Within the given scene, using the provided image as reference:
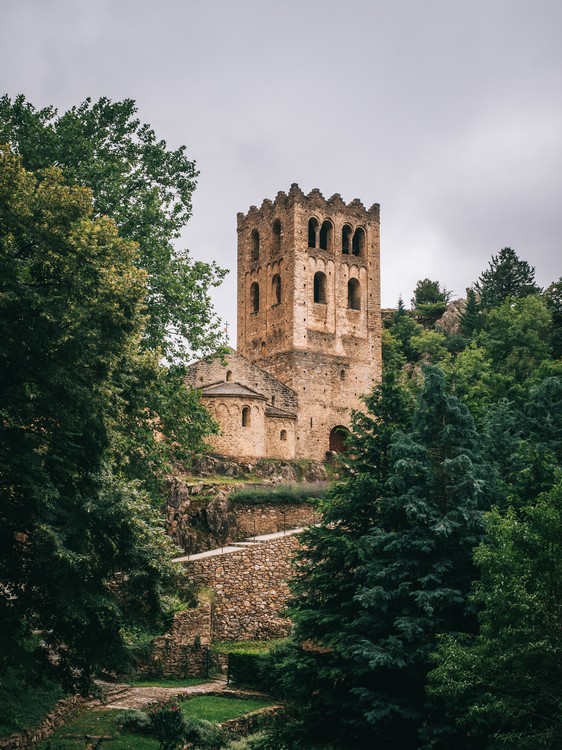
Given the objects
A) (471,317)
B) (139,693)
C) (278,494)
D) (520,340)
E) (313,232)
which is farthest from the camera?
(471,317)

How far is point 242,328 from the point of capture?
53625mm

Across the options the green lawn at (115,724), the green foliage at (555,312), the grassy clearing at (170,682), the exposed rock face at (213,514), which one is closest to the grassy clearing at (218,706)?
the green lawn at (115,724)

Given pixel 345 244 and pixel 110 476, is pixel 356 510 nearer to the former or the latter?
pixel 110 476

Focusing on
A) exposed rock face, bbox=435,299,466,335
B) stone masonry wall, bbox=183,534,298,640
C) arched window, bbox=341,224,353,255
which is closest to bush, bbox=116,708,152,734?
stone masonry wall, bbox=183,534,298,640

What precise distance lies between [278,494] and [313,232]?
2117 cm

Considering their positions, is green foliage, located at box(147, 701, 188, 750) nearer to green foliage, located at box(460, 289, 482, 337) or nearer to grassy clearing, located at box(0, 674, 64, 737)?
grassy clearing, located at box(0, 674, 64, 737)

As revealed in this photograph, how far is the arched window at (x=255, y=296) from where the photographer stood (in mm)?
53125

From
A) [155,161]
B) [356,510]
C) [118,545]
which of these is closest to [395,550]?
[356,510]

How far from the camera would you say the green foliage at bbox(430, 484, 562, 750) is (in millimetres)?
14047

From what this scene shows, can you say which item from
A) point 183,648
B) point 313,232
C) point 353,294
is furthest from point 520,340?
point 183,648

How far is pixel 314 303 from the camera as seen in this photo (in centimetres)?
5088

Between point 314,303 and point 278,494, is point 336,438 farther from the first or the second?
point 278,494

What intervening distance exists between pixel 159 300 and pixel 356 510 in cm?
887

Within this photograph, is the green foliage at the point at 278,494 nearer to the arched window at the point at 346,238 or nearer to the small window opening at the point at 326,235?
the small window opening at the point at 326,235
